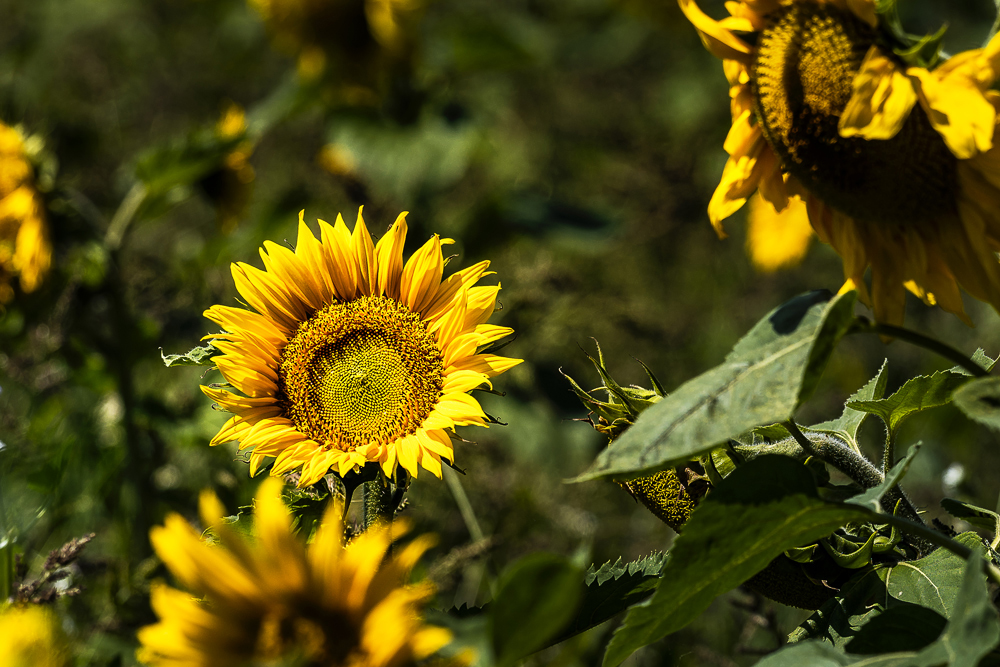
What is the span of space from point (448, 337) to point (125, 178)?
7.21 feet

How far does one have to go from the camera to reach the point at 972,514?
962 millimetres

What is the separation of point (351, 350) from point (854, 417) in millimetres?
622

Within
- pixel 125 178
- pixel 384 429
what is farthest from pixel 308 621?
pixel 125 178

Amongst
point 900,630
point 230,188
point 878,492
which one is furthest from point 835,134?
point 230,188

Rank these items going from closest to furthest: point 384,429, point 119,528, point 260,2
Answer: point 384,429, point 119,528, point 260,2

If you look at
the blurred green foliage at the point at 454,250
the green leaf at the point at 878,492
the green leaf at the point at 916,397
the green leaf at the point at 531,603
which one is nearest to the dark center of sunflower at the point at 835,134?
the green leaf at the point at 916,397

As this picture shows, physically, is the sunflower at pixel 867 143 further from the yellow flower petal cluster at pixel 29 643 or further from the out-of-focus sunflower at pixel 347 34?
the out-of-focus sunflower at pixel 347 34

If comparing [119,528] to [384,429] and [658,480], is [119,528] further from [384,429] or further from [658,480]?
[658,480]

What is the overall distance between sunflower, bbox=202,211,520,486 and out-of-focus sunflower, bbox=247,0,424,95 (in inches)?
78.2

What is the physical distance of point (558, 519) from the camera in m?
1.91

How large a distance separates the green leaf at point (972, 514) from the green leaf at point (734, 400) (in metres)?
0.35

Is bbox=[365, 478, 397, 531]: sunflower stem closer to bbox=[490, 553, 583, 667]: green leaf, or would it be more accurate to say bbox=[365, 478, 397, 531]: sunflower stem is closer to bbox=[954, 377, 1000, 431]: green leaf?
bbox=[490, 553, 583, 667]: green leaf

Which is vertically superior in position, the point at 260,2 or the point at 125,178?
the point at 260,2

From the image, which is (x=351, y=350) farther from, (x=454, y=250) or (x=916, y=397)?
(x=454, y=250)
